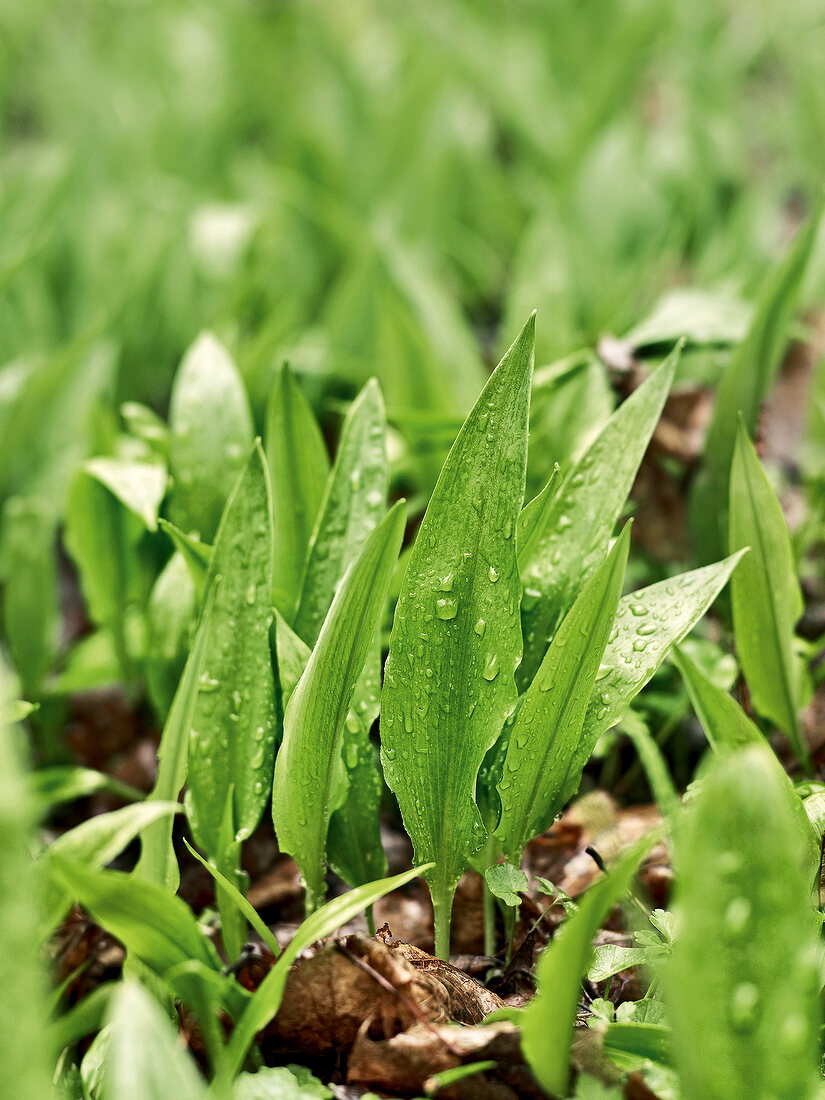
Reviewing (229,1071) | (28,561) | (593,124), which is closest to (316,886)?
(229,1071)

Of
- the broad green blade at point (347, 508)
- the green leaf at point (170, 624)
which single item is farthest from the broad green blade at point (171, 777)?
the green leaf at point (170, 624)

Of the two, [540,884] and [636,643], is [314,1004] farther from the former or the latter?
[636,643]

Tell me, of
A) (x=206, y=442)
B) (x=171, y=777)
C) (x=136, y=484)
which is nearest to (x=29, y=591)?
(x=136, y=484)

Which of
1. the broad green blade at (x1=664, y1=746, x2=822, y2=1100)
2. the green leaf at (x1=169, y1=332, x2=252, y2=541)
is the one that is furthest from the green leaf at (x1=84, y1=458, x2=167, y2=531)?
the broad green blade at (x1=664, y1=746, x2=822, y2=1100)

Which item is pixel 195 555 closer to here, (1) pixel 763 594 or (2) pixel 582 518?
(2) pixel 582 518

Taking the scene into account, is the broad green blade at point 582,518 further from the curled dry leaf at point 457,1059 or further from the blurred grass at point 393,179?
the blurred grass at point 393,179

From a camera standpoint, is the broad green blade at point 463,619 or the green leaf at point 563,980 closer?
the green leaf at point 563,980
